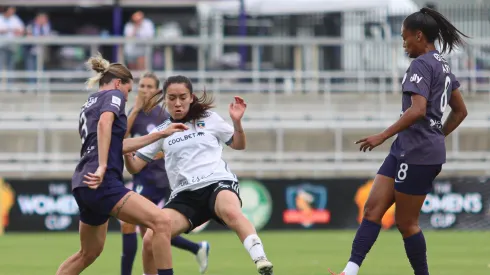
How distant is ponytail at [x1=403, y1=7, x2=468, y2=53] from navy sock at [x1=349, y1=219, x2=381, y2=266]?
163 cm

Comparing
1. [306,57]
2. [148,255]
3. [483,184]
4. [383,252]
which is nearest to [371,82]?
[306,57]

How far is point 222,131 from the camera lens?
988 cm

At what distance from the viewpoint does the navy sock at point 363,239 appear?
9445mm

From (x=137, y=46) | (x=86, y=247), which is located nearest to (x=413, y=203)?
(x=86, y=247)

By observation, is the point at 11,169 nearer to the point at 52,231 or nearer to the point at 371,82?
the point at 52,231

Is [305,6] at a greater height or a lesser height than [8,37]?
greater

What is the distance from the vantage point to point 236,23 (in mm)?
27328

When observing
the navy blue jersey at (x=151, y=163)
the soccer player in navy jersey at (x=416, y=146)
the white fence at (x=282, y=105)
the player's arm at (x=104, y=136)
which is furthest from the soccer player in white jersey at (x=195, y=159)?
the white fence at (x=282, y=105)

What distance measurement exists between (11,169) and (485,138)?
31.3 ft

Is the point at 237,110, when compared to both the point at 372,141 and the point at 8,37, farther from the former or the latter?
the point at 8,37

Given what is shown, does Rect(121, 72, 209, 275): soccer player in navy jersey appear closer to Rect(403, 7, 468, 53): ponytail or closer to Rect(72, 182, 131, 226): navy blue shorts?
Rect(72, 182, 131, 226): navy blue shorts

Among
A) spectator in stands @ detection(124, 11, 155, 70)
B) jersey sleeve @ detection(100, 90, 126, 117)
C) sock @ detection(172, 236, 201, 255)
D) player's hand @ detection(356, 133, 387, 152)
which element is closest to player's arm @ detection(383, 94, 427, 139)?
player's hand @ detection(356, 133, 387, 152)

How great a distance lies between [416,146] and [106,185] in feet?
8.39

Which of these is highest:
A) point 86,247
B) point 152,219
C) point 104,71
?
point 104,71
